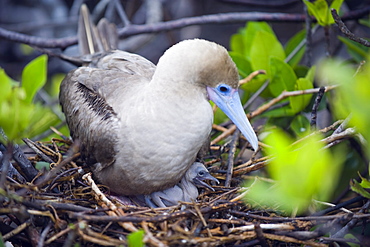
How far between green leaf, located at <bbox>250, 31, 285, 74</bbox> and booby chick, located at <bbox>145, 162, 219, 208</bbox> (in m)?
1.05

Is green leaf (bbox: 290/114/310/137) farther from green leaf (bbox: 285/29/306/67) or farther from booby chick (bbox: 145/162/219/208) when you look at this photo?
booby chick (bbox: 145/162/219/208)

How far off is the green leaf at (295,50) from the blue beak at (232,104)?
3.80 ft

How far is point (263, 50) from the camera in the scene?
3666 millimetres

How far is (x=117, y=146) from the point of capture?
2834mm

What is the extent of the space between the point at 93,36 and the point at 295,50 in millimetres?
1690

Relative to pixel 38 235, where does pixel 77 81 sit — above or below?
above

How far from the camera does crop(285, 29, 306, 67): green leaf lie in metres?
3.79

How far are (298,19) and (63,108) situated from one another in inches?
78.4

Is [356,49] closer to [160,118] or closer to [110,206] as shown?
[160,118]

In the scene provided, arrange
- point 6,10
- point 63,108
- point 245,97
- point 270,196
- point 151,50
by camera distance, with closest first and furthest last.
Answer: point 270,196 < point 63,108 < point 245,97 < point 6,10 < point 151,50

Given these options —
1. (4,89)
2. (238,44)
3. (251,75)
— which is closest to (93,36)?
(238,44)

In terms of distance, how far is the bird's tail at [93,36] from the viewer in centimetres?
402

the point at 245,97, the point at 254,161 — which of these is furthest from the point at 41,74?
the point at 245,97

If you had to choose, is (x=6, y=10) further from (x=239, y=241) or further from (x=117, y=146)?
(x=239, y=241)
